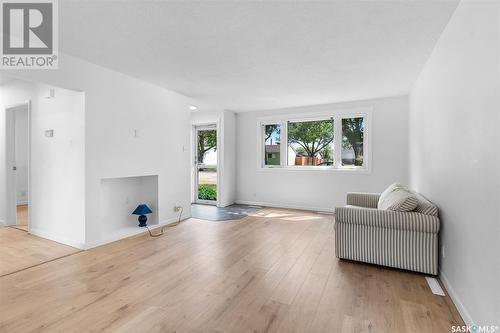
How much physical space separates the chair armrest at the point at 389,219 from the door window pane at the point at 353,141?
115 inches

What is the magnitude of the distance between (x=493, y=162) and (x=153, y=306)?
8.23ft

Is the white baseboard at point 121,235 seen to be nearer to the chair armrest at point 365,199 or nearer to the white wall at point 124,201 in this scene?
the white wall at point 124,201

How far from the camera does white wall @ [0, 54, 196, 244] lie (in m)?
3.26

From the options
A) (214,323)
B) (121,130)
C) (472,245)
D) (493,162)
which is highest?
(121,130)

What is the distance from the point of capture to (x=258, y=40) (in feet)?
8.71

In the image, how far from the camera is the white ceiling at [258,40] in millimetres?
2119

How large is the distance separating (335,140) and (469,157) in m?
3.87

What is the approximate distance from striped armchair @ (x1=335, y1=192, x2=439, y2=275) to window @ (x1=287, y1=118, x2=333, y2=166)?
10.0 feet

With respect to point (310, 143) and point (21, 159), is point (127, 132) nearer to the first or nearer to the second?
point (310, 143)

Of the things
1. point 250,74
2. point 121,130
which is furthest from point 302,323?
point 121,130

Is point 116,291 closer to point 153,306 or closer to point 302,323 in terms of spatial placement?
point 153,306

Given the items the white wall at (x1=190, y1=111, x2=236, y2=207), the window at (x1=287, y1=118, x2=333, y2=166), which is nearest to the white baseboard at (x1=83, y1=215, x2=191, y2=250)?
the white wall at (x1=190, y1=111, x2=236, y2=207)

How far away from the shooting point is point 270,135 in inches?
253

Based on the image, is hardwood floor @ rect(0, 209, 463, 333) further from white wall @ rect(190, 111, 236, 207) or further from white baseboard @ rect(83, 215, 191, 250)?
white wall @ rect(190, 111, 236, 207)
